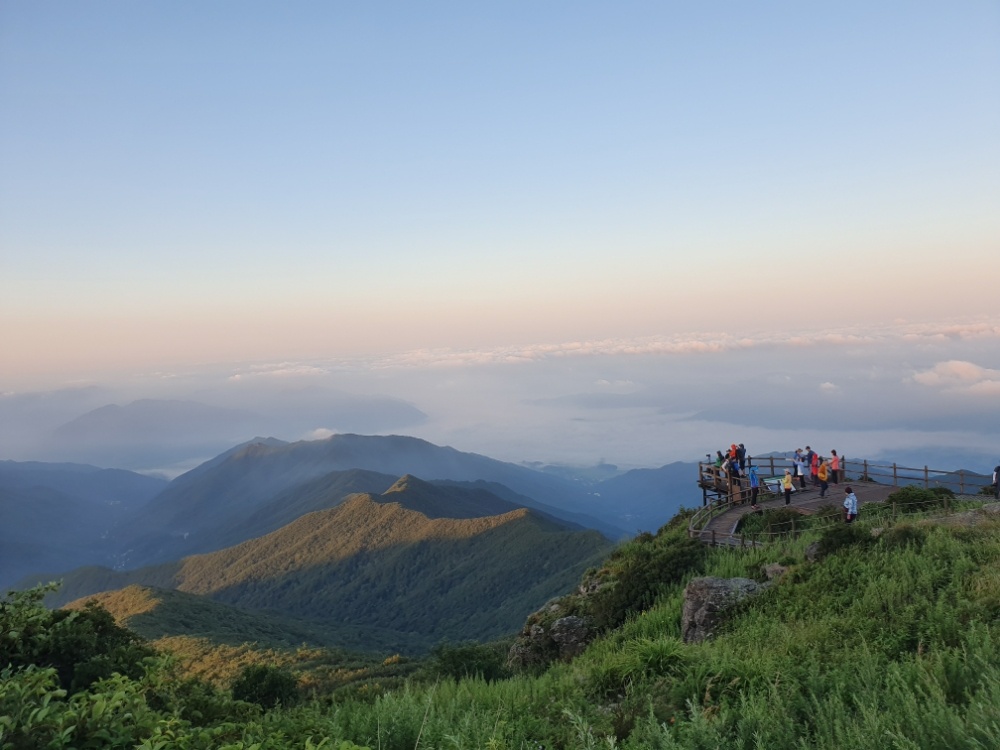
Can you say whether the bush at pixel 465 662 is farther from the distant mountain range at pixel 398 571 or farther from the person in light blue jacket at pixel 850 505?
the distant mountain range at pixel 398 571

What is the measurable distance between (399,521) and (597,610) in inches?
6747

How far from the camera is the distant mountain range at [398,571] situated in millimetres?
132000

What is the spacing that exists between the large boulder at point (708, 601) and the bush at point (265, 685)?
12719 mm

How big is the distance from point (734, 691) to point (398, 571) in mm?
162830

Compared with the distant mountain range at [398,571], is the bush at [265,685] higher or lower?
higher

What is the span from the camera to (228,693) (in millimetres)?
7980

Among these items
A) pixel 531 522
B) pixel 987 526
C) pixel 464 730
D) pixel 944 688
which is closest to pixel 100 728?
pixel 464 730

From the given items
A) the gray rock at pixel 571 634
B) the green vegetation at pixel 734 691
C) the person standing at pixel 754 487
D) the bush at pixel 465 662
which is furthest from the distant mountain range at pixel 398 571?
the green vegetation at pixel 734 691

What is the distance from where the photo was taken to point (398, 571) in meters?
162

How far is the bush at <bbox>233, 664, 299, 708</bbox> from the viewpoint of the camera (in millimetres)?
20172

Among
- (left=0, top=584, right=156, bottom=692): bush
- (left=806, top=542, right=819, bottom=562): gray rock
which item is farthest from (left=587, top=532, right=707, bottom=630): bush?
(left=0, top=584, right=156, bottom=692): bush

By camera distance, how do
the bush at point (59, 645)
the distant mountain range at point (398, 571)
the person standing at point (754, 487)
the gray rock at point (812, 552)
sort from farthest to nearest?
the distant mountain range at point (398, 571)
the person standing at point (754, 487)
the gray rock at point (812, 552)
the bush at point (59, 645)

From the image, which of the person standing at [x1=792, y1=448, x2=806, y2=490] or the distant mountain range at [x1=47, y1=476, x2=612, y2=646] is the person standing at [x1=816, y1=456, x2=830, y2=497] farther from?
the distant mountain range at [x1=47, y1=476, x2=612, y2=646]

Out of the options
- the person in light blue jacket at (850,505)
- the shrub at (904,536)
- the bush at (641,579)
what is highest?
the shrub at (904,536)
